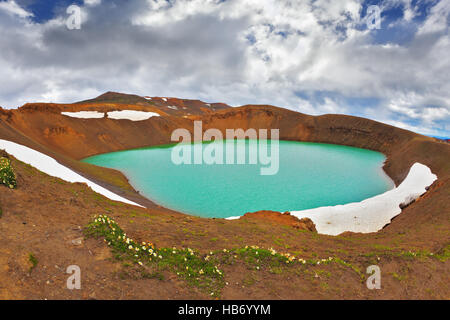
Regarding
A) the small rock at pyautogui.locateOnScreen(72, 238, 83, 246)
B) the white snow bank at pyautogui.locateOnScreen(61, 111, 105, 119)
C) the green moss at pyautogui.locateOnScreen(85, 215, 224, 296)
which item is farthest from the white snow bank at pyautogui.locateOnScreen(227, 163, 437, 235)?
the white snow bank at pyautogui.locateOnScreen(61, 111, 105, 119)

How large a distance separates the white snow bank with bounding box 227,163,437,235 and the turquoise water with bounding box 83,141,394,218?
96.9 inches

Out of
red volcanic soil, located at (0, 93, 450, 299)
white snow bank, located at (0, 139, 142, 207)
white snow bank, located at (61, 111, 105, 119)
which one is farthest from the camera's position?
white snow bank, located at (61, 111, 105, 119)

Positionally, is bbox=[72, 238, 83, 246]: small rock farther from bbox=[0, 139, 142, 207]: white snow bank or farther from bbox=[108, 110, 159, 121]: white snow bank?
bbox=[108, 110, 159, 121]: white snow bank

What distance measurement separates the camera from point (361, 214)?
682 inches

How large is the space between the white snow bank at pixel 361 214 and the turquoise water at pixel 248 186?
2.46 m

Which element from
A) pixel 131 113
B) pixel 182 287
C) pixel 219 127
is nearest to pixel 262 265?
pixel 182 287

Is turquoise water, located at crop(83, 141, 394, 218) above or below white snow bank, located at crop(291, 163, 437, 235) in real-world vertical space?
above

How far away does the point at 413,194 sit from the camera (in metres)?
19.6

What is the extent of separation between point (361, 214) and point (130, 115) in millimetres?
67162

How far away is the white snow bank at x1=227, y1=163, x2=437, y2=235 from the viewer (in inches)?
632

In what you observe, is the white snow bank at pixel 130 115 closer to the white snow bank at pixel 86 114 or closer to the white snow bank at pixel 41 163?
the white snow bank at pixel 86 114

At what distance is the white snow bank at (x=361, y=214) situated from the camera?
16.0 metres

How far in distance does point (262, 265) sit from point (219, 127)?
77814 mm

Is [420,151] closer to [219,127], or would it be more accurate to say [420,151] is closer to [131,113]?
[219,127]
